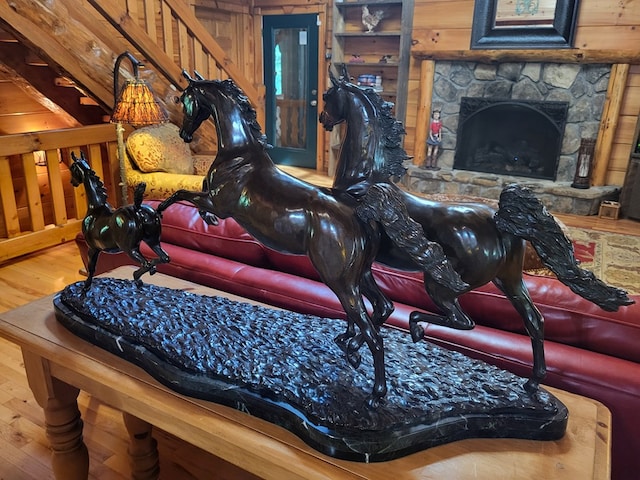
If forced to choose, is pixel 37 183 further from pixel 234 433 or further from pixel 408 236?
pixel 408 236

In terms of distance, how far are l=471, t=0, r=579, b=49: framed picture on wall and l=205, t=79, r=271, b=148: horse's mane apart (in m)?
4.79

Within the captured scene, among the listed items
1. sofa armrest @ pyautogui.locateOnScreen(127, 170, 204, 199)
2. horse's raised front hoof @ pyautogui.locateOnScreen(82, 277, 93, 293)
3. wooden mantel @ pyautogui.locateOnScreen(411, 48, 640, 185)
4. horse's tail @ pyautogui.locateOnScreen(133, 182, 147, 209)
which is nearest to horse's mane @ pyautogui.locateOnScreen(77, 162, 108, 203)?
horse's tail @ pyautogui.locateOnScreen(133, 182, 147, 209)

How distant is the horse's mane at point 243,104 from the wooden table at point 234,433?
646 mm

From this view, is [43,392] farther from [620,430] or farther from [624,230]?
[624,230]

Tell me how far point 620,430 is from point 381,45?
5762 mm

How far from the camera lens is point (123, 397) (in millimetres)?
1250

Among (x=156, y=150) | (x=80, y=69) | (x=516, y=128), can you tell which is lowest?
(x=156, y=150)

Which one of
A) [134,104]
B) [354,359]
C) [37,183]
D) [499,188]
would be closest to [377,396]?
[354,359]

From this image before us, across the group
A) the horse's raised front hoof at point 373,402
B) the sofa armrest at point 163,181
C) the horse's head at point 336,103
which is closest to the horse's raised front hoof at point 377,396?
the horse's raised front hoof at point 373,402

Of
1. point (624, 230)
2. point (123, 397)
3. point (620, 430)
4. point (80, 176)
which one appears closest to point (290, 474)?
point (123, 397)

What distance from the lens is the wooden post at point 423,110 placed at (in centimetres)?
563

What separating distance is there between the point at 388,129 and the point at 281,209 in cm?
30

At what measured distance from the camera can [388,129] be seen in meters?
1.11

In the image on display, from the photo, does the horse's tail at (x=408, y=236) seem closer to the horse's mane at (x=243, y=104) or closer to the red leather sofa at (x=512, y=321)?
the horse's mane at (x=243, y=104)
